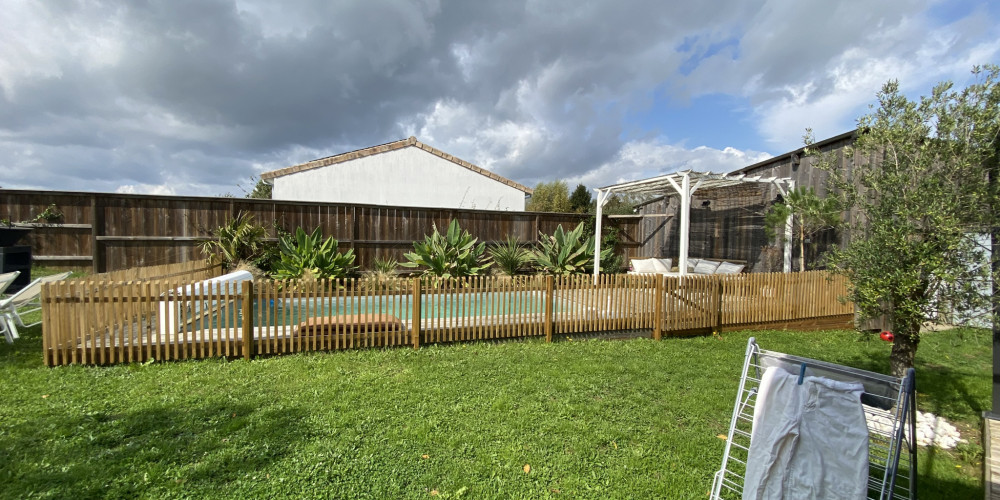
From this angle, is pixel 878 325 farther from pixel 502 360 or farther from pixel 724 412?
pixel 502 360

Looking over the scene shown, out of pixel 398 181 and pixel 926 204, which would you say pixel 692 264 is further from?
pixel 398 181

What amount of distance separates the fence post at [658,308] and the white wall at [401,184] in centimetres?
982

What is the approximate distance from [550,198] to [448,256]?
92.2 feet

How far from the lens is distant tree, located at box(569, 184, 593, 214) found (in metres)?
32.9

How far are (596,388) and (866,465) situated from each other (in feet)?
7.94

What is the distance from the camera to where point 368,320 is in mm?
5453

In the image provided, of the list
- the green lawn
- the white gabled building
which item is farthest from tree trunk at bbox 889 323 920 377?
the white gabled building

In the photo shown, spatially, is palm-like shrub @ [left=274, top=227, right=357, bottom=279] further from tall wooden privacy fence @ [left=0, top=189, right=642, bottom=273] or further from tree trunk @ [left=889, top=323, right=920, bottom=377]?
tree trunk @ [left=889, top=323, right=920, bottom=377]

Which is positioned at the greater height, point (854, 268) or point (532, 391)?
point (854, 268)

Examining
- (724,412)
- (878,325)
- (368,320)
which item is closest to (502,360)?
(368,320)

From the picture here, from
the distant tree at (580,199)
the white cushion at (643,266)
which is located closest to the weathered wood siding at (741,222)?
the white cushion at (643,266)

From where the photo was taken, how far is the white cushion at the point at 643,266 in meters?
12.1

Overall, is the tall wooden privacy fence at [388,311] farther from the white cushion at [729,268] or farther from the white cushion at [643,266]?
the white cushion at [643,266]

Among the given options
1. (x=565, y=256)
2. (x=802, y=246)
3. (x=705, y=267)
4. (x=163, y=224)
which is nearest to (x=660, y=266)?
(x=705, y=267)
